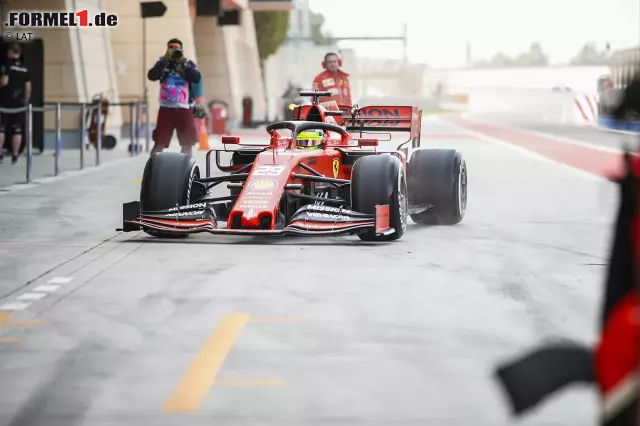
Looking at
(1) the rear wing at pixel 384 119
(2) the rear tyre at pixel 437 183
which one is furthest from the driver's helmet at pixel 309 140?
(1) the rear wing at pixel 384 119

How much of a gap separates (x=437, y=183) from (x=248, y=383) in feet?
23.2

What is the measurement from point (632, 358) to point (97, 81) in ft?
93.1

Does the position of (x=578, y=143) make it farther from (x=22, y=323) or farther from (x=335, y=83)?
(x=22, y=323)

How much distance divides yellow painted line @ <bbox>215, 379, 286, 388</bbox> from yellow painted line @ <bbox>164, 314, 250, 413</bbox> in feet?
0.16

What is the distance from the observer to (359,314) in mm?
7559

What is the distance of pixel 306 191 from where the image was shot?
38.0 feet

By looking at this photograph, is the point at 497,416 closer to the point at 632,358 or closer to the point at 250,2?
the point at 632,358

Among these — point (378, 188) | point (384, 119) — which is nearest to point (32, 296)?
point (378, 188)

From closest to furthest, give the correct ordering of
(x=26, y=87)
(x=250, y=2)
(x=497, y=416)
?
(x=497, y=416)
(x=26, y=87)
(x=250, y=2)

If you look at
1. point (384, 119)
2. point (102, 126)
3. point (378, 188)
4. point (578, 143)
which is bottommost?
point (578, 143)

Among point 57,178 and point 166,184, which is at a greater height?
point 166,184

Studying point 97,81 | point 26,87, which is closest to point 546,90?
point 97,81

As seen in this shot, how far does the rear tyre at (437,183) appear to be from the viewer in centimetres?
1263

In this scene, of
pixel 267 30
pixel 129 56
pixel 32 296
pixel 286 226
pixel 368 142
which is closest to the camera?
pixel 32 296
